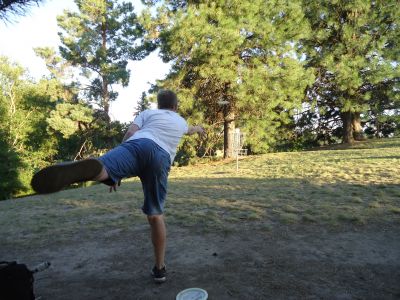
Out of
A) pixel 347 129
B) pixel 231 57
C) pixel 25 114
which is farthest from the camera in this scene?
pixel 25 114

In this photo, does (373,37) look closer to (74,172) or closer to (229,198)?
(229,198)

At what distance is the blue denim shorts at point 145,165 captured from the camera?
2.14 m

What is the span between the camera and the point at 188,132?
A: 281 cm

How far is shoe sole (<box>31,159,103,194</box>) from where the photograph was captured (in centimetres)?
188

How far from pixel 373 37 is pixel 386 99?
10.3ft

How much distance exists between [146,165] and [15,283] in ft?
3.32

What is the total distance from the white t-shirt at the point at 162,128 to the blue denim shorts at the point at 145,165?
64 mm

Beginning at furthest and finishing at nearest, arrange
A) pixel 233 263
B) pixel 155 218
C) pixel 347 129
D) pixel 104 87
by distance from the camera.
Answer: pixel 104 87 < pixel 347 129 < pixel 233 263 < pixel 155 218

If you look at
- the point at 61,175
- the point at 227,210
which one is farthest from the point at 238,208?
the point at 61,175

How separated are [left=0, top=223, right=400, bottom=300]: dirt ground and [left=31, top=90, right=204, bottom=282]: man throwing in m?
0.36

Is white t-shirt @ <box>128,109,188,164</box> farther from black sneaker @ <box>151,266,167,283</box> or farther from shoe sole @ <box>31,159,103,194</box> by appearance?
black sneaker @ <box>151,266,167,283</box>

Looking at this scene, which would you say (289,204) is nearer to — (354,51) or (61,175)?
(61,175)

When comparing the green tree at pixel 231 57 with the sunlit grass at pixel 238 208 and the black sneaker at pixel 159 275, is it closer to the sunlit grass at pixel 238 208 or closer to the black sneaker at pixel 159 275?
the sunlit grass at pixel 238 208

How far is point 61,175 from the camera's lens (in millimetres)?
1900
